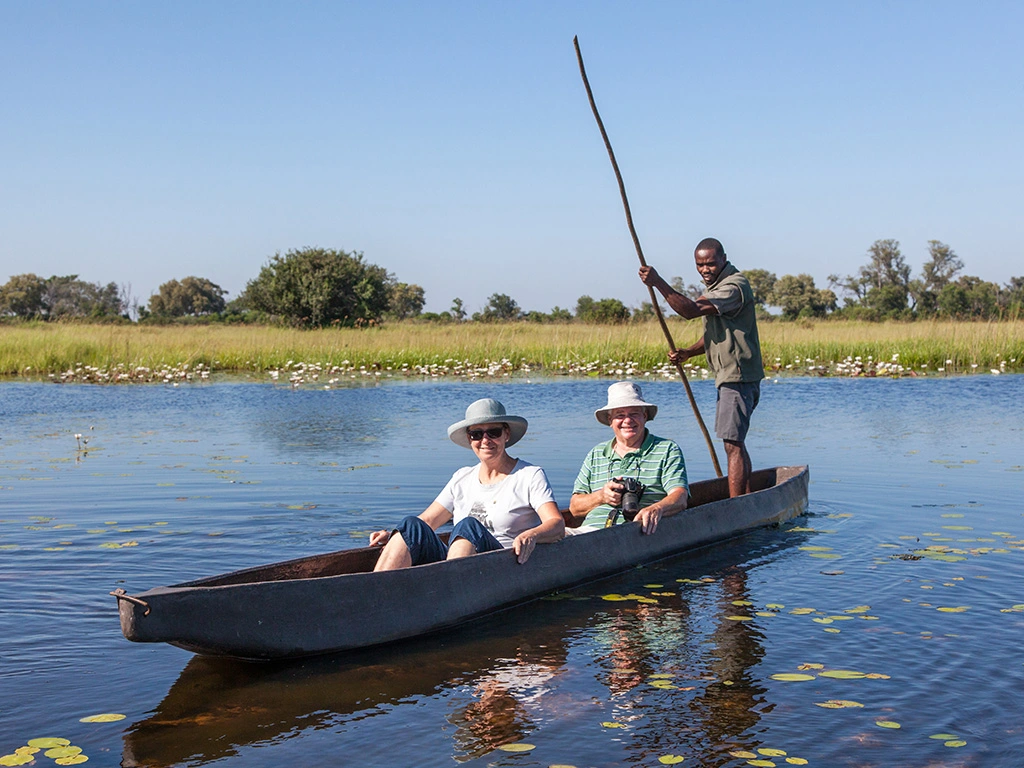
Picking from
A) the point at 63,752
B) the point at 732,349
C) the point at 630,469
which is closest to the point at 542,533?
the point at 630,469

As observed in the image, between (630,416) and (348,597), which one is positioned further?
(630,416)

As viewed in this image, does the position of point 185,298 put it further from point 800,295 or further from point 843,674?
point 843,674

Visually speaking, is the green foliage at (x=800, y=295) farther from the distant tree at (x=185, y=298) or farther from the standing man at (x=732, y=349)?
the standing man at (x=732, y=349)

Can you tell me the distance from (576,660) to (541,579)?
3.02 ft

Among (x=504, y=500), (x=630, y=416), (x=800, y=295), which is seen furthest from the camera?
(x=800, y=295)

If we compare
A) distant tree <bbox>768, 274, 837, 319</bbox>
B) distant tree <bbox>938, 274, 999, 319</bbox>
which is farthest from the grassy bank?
distant tree <bbox>768, 274, 837, 319</bbox>

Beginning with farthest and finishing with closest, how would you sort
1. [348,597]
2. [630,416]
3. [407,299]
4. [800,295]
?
[407,299], [800,295], [630,416], [348,597]

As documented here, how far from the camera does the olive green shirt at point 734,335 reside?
7.76m

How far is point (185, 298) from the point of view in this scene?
9294 centimetres

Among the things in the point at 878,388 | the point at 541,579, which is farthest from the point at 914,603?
the point at 878,388

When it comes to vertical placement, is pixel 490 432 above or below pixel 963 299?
A: below

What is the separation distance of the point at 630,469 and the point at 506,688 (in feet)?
7.83

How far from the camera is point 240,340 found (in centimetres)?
2595

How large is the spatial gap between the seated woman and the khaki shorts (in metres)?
2.52
